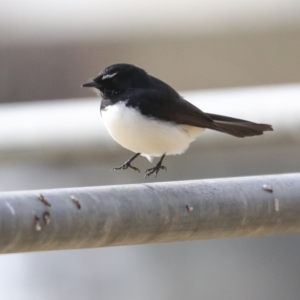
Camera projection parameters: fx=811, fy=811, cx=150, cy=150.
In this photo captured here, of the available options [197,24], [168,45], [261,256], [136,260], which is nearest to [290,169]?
[261,256]

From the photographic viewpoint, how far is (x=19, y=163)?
20.4 ft

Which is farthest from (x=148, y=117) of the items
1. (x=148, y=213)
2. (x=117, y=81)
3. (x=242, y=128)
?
(x=148, y=213)

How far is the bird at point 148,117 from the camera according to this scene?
396 centimetres

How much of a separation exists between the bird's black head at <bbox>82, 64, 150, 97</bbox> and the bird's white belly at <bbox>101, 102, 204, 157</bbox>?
0.16 m

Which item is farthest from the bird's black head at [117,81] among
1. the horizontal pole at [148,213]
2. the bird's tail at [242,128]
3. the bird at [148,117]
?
the horizontal pole at [148,213]

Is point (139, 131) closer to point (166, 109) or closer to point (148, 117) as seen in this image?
point (148, 117)

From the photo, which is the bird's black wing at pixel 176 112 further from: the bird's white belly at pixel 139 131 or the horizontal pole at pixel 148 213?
the horizontal pole at pixel 148 213

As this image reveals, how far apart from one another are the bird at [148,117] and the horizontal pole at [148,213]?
4.66 feet

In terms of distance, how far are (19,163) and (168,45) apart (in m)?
9.38

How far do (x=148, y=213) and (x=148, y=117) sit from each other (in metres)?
1.85

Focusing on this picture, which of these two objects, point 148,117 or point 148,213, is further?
point 148,117

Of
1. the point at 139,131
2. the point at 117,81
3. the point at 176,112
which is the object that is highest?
the point at 117,81

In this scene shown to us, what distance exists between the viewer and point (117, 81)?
4.23 m

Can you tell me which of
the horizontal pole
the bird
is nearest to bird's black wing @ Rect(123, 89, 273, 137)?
the bird
